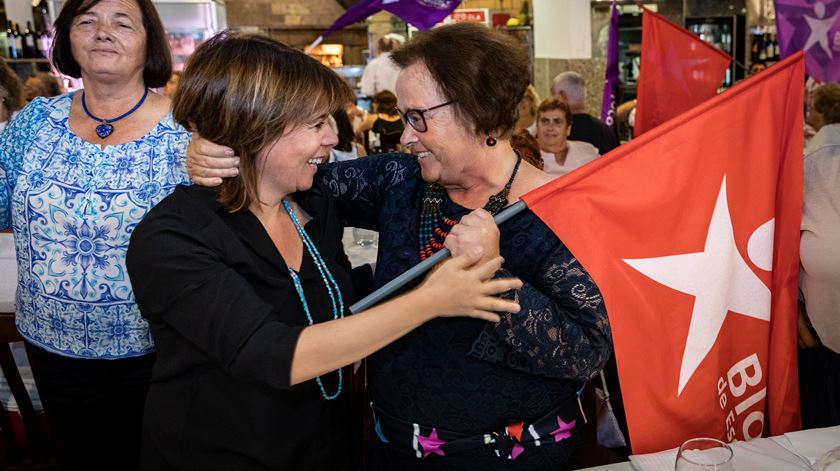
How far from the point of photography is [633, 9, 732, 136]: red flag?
4.12 m

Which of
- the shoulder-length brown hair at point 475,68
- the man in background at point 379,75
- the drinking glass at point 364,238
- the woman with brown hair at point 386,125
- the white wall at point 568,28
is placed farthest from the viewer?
the man in background at point 379,75

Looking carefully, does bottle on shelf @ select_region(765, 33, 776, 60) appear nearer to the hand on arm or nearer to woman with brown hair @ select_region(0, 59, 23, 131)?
woman with brown hair @ select_region(0, 59, 23, 131)

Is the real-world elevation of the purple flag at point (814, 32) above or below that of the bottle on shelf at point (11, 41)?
Answer: below

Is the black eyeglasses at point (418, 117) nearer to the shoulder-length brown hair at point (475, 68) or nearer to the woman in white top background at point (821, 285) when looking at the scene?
the shoulder-length brown hair at point (475, 68)

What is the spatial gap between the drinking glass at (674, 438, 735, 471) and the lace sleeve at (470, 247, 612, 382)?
282 mm

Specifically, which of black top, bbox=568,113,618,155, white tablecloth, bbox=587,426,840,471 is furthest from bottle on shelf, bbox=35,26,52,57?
white tablecloth, bbox=587,426,840,471

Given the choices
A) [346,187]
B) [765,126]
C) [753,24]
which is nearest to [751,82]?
[765,126]

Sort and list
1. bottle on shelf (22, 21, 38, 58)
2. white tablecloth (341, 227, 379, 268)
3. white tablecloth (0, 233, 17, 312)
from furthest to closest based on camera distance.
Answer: bottle on shelf (22, 21, 38, 58) → white tablecloth (341, 227, 379, 268) → white tablecloth (0, 233, 17, 312)

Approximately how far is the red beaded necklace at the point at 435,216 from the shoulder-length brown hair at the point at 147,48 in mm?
972

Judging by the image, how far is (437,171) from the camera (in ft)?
5.42

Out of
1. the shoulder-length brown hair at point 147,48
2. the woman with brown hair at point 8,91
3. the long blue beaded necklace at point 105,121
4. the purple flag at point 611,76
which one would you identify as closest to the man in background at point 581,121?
the purple flag at point 611,76

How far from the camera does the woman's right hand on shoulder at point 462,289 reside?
4.12 ft

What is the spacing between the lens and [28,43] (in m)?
6.91

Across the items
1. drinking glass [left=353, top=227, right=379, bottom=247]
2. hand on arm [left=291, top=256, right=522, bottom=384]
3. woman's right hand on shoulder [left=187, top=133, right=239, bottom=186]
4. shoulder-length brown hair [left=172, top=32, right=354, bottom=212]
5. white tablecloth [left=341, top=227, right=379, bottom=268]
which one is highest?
shoulder-length brown hair [left=172, top=32, right=354, bottom=212]
